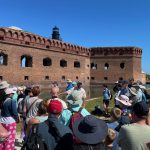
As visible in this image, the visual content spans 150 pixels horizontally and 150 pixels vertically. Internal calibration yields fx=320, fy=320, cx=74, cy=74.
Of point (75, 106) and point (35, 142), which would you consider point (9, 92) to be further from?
point (35, 142)

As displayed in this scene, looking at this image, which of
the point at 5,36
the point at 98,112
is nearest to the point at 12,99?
the point at 98,112

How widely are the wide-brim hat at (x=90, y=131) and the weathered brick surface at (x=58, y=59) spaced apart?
72.5 feet

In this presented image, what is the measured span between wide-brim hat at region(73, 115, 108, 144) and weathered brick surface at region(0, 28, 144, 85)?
22089 millimetres

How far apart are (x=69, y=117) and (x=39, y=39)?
24.9 m

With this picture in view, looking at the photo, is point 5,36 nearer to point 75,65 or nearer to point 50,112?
point 75,65

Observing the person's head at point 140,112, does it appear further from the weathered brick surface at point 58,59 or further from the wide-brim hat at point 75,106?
the weathered brick surface at point 58,59

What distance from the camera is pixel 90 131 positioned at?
3.33m

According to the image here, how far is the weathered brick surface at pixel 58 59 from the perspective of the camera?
1019 inches

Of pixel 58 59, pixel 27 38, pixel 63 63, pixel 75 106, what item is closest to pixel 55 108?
pixel 75 106

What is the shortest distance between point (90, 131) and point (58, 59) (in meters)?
28.8

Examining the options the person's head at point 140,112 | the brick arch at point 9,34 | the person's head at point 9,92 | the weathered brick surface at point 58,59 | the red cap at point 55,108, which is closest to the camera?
the person's head at point 140,112

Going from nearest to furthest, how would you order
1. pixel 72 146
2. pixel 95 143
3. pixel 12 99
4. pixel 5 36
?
pixel 95 143 → pixel 72 146 → pixel 12 99 → pixel 5 36

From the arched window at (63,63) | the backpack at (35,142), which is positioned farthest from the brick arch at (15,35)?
the backpack at (35,142)

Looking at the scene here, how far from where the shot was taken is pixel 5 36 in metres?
25.4
